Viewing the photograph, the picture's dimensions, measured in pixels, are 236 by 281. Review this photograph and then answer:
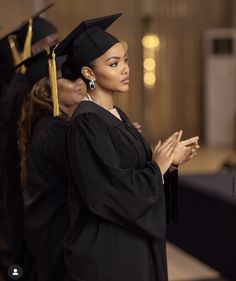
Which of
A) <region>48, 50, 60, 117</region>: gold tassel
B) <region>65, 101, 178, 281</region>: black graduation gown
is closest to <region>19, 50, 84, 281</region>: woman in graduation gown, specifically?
<region>48, 50, 60, 117</region>: gold tassel

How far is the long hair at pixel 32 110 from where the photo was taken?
334 cm

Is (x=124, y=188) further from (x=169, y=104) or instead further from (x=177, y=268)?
(x=169, y=104)

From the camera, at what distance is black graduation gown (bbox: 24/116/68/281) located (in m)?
2.98

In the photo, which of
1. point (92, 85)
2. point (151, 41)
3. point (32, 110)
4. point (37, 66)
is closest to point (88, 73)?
point (92, 85)

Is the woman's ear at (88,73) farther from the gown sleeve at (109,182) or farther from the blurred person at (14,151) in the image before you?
the blurred person at (14,151)

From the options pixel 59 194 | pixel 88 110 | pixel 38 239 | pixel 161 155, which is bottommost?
pixel 38 239

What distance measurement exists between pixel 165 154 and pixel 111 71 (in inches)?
12.8

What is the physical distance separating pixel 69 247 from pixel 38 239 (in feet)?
1.95

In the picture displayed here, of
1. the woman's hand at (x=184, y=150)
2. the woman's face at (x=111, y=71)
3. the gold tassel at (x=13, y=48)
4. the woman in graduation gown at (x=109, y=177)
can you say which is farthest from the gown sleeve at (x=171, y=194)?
Answer: the gold tassel at (x=13, y=48)

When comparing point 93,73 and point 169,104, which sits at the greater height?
point 93,73

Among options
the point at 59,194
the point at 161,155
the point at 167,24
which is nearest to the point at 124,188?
the point at 161,155

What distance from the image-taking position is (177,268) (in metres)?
5.50

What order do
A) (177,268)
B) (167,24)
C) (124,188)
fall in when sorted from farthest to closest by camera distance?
1. (167,24)
2. (177,268)
3. (124,188)

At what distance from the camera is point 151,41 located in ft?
41.1
